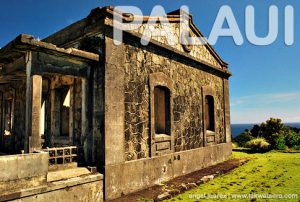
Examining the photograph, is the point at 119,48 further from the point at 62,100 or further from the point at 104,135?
the point at 62,100

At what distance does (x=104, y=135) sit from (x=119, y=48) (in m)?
2.17

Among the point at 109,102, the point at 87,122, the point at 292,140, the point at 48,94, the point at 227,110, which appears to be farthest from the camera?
the point at 292,140

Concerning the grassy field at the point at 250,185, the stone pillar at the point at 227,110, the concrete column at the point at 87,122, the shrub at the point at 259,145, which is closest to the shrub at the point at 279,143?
the shrub at the point at 259,145

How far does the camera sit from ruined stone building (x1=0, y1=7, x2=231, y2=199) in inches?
201

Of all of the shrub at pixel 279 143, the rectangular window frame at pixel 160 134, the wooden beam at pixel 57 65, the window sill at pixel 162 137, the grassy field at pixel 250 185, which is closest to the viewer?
the wooden beam at pixel 57 65

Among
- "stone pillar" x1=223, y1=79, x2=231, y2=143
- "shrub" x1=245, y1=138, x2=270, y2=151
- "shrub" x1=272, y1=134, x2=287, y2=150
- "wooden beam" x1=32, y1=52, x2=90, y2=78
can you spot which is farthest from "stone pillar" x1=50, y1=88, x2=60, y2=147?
"shrub" x1=272, y1=134, x2=287, y2=150

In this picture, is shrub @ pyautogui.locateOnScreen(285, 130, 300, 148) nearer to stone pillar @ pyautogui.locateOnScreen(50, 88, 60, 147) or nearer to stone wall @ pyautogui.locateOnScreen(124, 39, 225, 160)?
stone wall @ pyautogui.locateOnScreen(124, 39, 225, 160)

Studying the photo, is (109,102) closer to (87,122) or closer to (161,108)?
(87,122)

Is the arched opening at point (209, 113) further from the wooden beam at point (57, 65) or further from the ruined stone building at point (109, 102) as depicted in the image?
the wooden beam at point (57, 65)

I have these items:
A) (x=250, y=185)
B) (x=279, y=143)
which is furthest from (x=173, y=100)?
(x=279, y=143)

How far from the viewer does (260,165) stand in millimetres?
9766

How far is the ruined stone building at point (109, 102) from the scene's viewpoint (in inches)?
201

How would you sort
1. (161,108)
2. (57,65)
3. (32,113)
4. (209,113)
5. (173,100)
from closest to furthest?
(32,113) < (57,65) < (161,108) < (173,100) < (209,113)

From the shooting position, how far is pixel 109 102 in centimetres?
574
